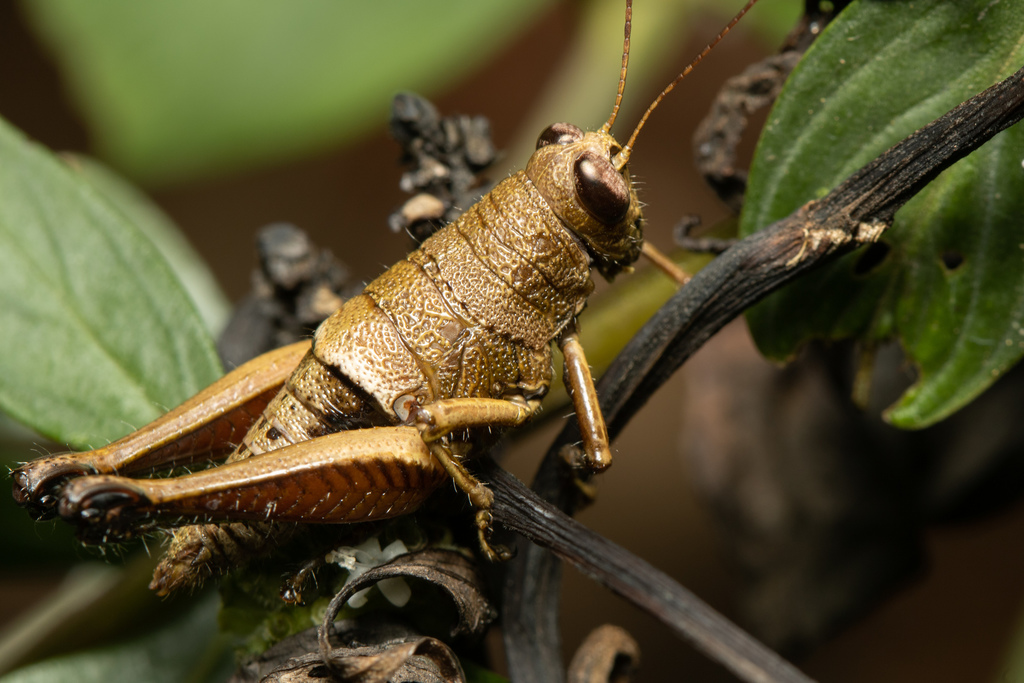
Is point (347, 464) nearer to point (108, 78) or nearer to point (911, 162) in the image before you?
point (911, 162)

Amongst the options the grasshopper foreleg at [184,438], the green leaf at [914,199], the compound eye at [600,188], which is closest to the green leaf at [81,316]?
the grasshopper foreleg at [184,438]

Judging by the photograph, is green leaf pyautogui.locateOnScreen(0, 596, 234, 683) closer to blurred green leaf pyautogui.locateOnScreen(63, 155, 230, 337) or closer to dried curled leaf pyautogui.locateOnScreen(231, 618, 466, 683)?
dried curled leaf pyautogui.locateOnScreen(231, 618, 466, 683)

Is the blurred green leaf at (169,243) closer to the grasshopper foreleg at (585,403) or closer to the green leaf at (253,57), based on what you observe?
the green leaf at (253,57)

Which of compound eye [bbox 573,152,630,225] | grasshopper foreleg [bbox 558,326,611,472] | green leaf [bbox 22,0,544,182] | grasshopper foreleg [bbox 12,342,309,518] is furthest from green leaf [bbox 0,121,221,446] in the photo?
compound eye [bbox 573,152,630,225]

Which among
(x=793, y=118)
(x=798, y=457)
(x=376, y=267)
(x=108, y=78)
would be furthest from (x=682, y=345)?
(x=376, y=267)

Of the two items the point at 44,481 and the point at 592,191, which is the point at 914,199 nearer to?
the point at 592,191

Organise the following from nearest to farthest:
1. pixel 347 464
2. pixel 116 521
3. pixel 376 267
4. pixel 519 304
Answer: pixel 116 521 < pixel 347 464 < pixel 519 304 < pixel 376 267
